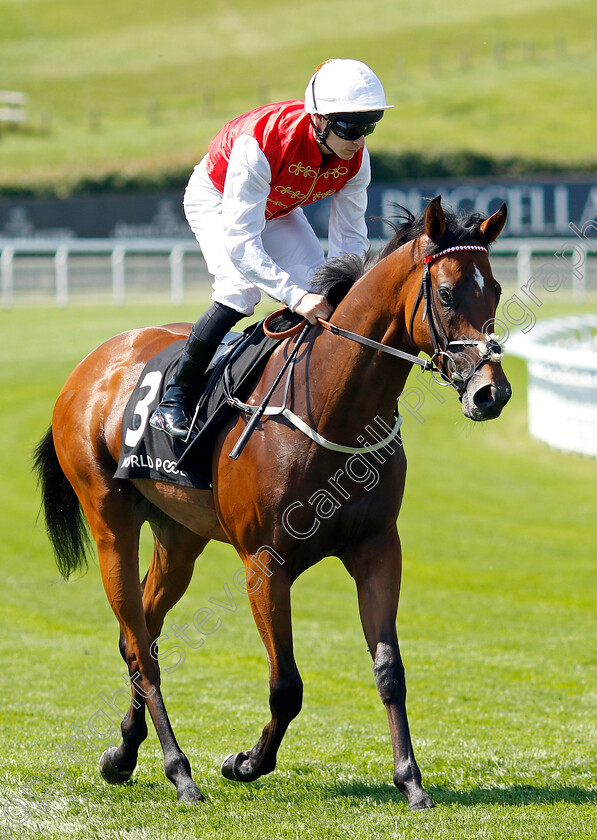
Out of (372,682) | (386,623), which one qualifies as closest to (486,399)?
(386,623)

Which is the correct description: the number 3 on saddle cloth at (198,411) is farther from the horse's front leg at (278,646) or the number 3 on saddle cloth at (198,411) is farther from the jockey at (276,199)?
the horse's front leg at (278,646)

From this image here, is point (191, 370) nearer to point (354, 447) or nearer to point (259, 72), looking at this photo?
point (354, 447)

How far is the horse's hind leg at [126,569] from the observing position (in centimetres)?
439

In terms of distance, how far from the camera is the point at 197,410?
13.6 feet

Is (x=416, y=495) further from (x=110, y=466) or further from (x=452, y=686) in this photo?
(x=110, y=466)

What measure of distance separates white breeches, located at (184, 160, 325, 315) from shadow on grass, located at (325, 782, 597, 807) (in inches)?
70.8

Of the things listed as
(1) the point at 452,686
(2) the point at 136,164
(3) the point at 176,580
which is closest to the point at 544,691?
(1) the point at 452,686

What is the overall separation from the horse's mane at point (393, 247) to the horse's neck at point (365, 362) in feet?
0.25

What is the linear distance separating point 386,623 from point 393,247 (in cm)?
126

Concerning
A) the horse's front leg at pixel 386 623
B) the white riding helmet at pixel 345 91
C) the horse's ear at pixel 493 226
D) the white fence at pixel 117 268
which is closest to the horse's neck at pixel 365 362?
the horse's ear at pixel 493 226

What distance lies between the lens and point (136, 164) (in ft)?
98.9

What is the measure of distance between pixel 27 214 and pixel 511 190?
11161mm

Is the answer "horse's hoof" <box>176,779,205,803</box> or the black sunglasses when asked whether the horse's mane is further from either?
"horse's hoof" <box>176,779,205,803</box>

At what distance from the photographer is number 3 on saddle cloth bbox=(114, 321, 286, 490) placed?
405 cm
